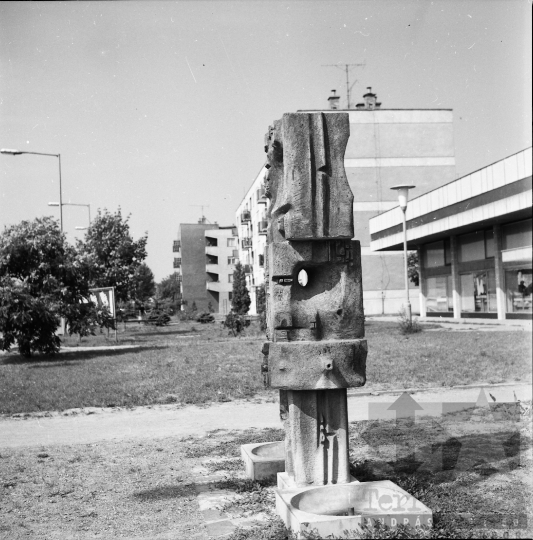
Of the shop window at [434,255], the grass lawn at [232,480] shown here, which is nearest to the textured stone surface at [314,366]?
the grass lawn at [232,480]

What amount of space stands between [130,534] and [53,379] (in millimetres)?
9619

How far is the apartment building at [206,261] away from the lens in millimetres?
84750

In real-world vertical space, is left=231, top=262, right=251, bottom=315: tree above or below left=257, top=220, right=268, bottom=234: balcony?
below

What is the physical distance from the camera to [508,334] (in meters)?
21.2

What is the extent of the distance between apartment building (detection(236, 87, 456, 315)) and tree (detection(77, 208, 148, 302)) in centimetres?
1822

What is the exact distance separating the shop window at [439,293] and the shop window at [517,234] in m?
7.66

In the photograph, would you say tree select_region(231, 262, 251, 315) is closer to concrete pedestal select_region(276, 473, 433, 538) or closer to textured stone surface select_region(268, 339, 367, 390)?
textured stone surface select_region(268, 339, 367, 390)

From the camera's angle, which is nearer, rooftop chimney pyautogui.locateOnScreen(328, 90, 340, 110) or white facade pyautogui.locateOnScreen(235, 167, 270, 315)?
rooftop chimney pyautogui.locateOnScreen(328, 90, 340, 110)

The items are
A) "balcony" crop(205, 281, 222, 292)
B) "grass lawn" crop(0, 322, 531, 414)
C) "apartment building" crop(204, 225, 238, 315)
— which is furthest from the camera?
"apartment building" crop(204, 225, 238, 315)

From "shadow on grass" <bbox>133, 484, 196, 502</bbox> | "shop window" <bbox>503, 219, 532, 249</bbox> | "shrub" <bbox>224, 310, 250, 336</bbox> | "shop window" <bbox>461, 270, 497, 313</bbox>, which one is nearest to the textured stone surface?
"shadow on grass" <bbox>133, 484, 196, 502</bbox>

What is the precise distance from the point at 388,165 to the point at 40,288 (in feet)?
110

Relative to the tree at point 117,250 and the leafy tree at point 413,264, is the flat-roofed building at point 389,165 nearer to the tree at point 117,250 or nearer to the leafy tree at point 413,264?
the leafy tree at point 413,264

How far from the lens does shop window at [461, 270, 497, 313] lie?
30.4 meters

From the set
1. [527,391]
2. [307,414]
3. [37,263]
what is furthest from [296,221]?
[37,263]
